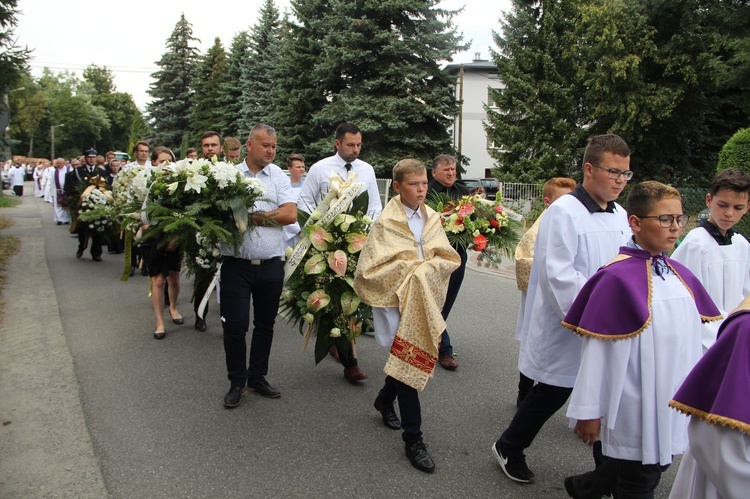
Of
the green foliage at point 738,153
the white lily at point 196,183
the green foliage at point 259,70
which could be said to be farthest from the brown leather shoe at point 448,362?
the green foliage at point 259,70

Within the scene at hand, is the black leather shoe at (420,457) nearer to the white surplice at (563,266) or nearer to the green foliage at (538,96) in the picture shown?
the white surplice at (563,266)

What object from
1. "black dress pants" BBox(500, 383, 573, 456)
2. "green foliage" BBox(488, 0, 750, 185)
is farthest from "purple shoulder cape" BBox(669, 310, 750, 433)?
"green foliage" BBox(488, 0, 750, 185)

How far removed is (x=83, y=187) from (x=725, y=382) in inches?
477

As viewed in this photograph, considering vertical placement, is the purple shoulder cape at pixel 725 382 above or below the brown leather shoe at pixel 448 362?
above

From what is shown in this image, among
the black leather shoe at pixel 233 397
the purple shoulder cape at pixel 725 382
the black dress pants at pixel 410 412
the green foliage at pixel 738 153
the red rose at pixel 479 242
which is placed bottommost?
the black leather shoe at pixel 233 397

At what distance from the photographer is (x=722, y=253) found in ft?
13.3

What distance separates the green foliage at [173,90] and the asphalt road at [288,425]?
44.3 meters

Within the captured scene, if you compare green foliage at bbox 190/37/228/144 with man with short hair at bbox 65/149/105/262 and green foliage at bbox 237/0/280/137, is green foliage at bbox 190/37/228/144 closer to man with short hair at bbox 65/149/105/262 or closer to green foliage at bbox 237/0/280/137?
green foliage at bbox 237/0/280/137

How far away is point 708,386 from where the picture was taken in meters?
1.92

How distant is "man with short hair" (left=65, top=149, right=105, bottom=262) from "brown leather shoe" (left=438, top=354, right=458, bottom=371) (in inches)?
337

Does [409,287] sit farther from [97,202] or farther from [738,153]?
[738,153]

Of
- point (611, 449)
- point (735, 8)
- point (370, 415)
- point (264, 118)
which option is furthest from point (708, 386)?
point (264, 118)

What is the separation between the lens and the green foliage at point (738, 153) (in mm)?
14258

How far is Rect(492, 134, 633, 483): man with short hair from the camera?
343cm
